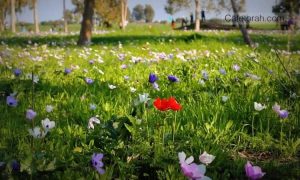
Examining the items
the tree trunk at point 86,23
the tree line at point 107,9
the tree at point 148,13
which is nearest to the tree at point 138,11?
the tree at point 148,13

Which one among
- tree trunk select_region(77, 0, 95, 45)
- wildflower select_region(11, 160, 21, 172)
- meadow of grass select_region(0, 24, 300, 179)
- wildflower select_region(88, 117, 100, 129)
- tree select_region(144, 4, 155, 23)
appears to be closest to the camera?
wildflower select_region(11, 160, 21, 172)

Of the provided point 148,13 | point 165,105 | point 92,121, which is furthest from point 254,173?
point 148,13

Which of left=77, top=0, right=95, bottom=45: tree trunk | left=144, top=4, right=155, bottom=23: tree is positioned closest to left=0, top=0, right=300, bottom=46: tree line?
left=77, top=0, right=95, bottom=45: tree trunk

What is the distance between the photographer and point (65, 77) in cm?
546

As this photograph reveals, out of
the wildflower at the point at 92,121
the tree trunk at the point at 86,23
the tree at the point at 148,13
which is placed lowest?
the wildflower at the point at 92,121

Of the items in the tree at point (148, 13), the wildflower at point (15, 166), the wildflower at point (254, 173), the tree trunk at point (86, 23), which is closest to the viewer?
the wildflower at point (254, 173)

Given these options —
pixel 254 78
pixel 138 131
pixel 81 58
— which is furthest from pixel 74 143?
pixel 81 58

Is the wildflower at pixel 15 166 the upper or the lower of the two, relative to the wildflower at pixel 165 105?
lower

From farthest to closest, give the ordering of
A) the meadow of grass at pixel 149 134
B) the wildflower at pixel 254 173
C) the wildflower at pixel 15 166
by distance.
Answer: the meadow of grass at pixel 149 134, the wildflower at pixel 15 166, the wildflower at pixel 254 173

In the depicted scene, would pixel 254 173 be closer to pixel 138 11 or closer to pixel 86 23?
pixel 86 23

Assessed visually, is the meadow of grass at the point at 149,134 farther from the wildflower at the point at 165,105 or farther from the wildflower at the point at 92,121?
the wildflower at the point at 165,105

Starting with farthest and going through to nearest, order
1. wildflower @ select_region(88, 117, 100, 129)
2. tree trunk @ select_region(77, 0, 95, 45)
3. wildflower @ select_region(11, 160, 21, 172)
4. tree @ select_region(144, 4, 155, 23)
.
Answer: tree @ select_region(144, 4, 155, 23) < tree trunk @ select_region(77, 0, 95, 45) < wildflower @ select_region(88, 117, 100, 129) < wildflower @ select_region(11, 160, 21, 172)

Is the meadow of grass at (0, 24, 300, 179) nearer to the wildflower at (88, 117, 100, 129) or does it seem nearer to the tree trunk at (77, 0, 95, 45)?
the wildflower at (88, 117, 100, 129)

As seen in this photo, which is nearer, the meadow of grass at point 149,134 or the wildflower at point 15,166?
the wildflower at point 15,166
